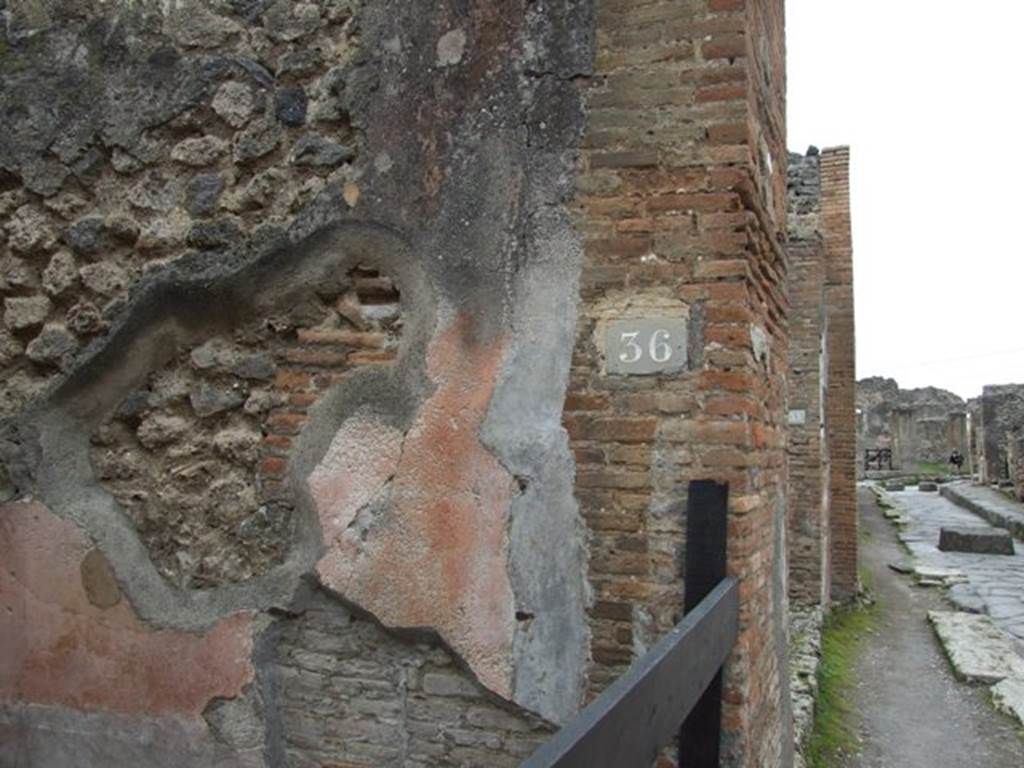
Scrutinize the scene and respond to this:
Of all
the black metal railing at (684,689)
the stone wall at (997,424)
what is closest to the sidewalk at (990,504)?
the stone wall at (997,424)

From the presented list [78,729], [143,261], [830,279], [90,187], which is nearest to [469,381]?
[143,261]

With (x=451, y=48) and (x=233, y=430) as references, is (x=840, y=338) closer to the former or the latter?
(x=451, y=48)

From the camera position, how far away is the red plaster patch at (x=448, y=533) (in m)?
2.47

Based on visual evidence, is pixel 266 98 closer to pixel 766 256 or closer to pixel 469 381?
pixel 469 381

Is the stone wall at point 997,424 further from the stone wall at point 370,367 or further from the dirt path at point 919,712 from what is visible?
the stone wall at point 370,367

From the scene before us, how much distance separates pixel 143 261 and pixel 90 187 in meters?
0.34

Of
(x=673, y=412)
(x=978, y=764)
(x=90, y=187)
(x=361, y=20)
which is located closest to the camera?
(x=673, y=412)

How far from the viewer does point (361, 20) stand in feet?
8.90

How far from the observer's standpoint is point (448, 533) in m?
2.50

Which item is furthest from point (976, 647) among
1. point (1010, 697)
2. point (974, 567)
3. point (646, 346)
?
point (646, 346)

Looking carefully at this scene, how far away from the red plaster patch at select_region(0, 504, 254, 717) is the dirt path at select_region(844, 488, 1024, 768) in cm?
392

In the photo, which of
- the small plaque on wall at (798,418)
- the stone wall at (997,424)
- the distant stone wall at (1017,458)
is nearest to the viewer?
the small plaque on wall at (798,418)

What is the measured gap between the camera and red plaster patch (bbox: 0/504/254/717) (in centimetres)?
266

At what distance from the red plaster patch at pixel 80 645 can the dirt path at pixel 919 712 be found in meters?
3.92
